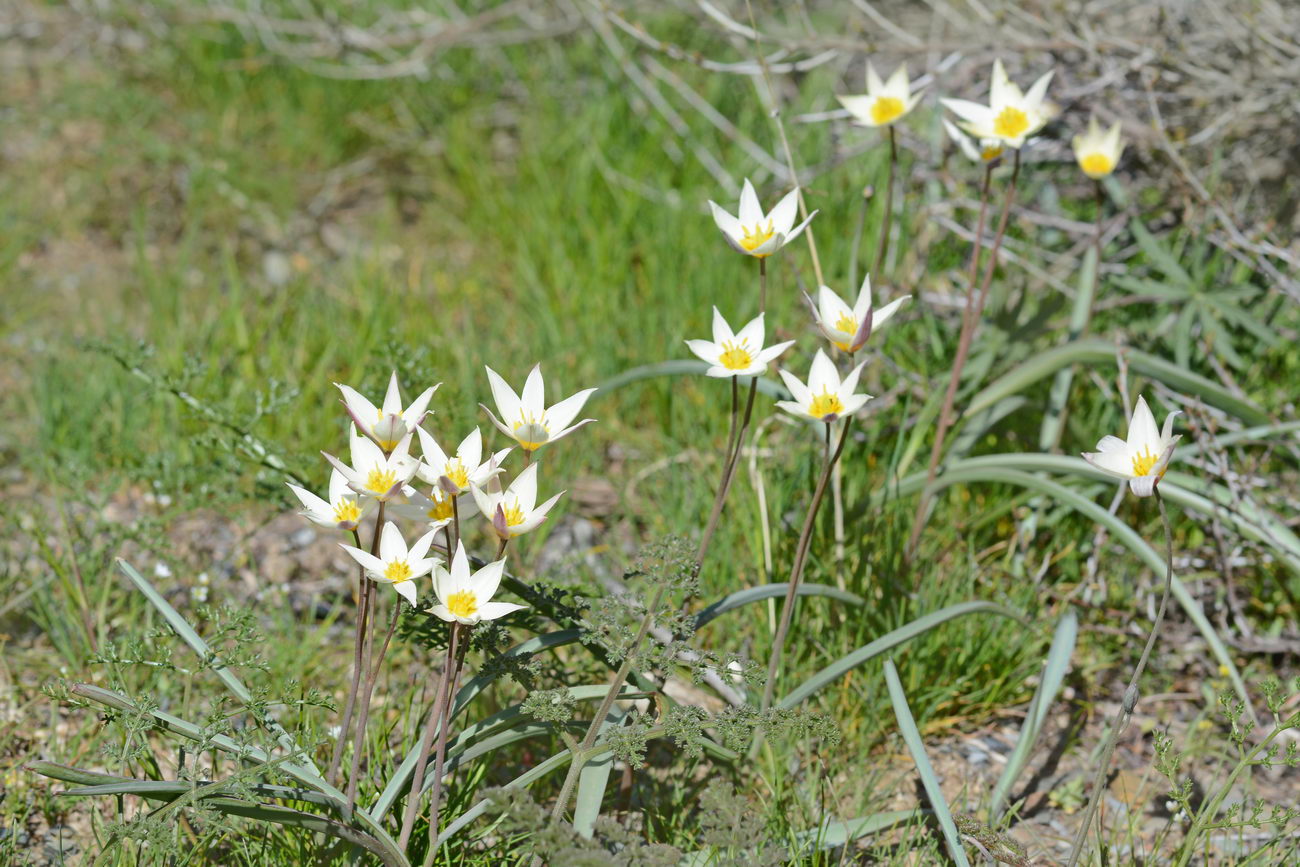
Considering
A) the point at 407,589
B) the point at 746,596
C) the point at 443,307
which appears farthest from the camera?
the point at 443,307

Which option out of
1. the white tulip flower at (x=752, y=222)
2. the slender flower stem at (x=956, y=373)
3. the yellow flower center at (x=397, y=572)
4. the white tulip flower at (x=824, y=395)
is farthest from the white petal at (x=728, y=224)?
the yellow flower center at (x=397, y=572)

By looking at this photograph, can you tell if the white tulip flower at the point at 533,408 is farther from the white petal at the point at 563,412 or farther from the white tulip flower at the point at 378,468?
the white tulip flower at the point at 378,468

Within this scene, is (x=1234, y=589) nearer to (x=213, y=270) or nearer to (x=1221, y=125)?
(x=1221, y=125)

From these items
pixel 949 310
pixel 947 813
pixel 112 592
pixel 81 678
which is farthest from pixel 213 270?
pixel 947 813

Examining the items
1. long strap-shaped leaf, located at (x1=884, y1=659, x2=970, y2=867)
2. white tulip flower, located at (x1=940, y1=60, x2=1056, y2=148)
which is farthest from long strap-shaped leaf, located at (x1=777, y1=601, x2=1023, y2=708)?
white tulip flower, located at (x1=940, y1=60, x2=1056, y2=148)

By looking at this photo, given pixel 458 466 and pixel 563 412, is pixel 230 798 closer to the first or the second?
pixel 458 466

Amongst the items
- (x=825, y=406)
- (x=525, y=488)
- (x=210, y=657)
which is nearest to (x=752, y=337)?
(x=825, y=406)
